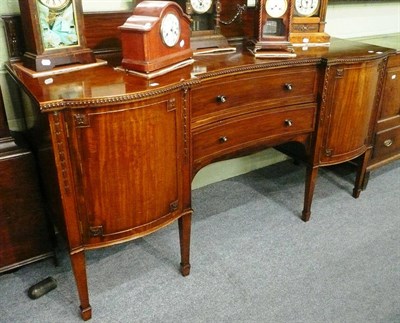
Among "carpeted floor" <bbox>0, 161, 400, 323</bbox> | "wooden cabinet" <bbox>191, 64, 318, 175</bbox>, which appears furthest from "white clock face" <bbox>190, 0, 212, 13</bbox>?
"carpeted floor" <bbox>0, 161, 400, 323</bbox>

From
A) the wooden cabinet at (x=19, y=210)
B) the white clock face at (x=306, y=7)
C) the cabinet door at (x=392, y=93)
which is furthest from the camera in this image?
the cabinet door at (x=392, y=93)

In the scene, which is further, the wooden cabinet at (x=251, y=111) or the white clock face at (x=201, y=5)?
the white clock face at (x=201, y=5)

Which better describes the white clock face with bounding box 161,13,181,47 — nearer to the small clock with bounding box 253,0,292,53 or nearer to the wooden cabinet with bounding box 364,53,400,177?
the small clock with bounding box 253,0,292,53

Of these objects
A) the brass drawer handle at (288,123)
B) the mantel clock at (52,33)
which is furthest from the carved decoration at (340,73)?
the mantel clock at (52,33)

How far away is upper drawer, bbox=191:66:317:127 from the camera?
1.54m

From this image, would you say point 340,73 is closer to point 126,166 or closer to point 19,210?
point 126,166

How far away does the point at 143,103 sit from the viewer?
1.27m

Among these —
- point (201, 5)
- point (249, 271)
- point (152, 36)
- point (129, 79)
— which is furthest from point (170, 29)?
point (249, 271)

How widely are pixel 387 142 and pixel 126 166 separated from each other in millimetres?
1734

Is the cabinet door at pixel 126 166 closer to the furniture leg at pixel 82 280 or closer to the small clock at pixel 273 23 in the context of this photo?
the furniture leg at pixel 82 280

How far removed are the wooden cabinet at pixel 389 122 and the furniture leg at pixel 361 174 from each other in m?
0.07

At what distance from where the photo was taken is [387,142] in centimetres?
240

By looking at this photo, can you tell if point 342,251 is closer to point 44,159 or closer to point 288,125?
point 288,125

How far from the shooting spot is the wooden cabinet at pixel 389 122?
2.15 metres
